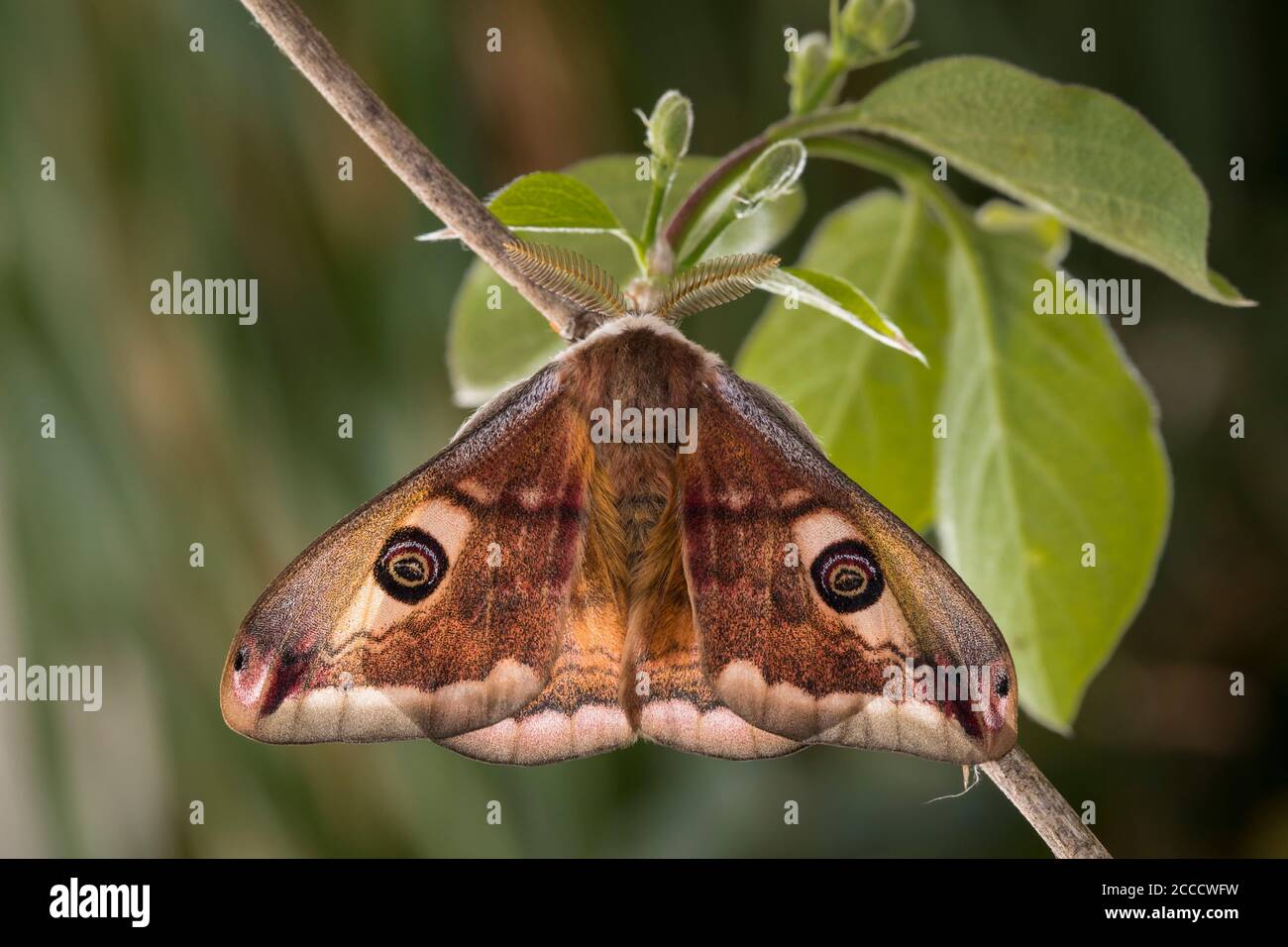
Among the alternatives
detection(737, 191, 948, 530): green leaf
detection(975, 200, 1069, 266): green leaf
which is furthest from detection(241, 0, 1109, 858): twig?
detection(975, 200, 1069, 266): green leaf

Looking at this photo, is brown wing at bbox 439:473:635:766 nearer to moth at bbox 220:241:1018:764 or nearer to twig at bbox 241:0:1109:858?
moth at bbox 220:241:1018:764

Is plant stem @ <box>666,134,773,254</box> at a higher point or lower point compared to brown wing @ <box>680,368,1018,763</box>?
higher

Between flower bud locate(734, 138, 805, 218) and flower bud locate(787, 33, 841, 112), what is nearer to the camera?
flower bud locate(734, 138, 805, 218)

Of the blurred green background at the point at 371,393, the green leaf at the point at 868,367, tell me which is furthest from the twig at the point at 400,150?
the blurred green background at the point at 371,393

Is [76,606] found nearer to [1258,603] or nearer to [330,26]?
[330,26]

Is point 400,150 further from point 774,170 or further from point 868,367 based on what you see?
point 868,367

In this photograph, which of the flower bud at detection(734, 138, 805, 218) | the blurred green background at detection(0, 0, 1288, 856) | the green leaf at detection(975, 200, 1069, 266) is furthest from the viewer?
the blurred green background at detection(0, 0, 1288, 856)

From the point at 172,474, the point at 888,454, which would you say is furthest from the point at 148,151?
the point at 888,454
